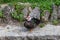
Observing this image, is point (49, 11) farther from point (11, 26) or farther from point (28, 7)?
point (11, 26)

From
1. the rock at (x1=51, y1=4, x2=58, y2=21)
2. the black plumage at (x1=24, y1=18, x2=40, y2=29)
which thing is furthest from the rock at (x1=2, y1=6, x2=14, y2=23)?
the rock at (x1=51, y1=4, x2=58, y2=21)

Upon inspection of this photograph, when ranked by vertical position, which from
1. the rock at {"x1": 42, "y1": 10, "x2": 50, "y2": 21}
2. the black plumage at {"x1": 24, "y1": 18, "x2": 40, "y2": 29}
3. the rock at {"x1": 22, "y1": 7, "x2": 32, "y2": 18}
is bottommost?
the black plumage at {"x1": 24, "y1": 18, "x2": 40, "y2": 29}

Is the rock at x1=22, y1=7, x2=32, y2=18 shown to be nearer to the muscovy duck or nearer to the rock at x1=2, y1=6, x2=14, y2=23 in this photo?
the muscovy duck

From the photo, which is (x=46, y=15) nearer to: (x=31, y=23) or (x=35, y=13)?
(x=35, y=13)

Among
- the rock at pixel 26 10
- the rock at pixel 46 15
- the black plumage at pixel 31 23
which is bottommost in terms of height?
the black plumage at pixel 31 23

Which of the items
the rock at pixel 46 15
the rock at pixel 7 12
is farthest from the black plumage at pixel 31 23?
the rock at pixel 7 12

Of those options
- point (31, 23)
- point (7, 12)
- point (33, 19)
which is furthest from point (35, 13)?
point (7, 12)

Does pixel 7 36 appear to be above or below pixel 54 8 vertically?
below

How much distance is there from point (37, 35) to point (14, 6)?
1148mm

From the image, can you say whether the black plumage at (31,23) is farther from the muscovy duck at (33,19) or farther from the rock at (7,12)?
the rock at (7,12)

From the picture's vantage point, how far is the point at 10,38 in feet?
19.8

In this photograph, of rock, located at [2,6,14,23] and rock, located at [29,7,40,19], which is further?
rock, located at [2,6,14,23]

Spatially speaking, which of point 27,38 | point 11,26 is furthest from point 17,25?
point 27,38

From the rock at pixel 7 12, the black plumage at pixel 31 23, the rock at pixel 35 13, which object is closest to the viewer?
the black plumage at pixel 31 23
